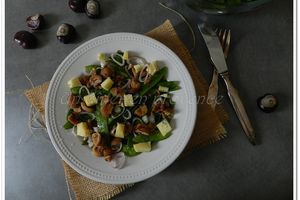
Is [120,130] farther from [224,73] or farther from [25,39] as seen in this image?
[25,39]

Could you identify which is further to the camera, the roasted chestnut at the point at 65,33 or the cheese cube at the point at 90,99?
the roasted chestnut at the point at 65,33

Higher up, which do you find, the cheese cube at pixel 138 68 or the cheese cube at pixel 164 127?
the cheese cube at pixel 138 68

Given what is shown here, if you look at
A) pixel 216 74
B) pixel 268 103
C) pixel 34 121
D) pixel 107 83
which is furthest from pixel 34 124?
pixel 268 103

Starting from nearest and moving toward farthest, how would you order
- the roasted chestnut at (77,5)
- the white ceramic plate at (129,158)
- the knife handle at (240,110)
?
the white ceramic plate at (129,158), the knife handle at (240,110), the roasted chestnut at (77,5)

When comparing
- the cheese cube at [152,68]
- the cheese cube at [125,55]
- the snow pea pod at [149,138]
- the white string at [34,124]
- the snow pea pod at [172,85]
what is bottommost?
the white string at [34,124]

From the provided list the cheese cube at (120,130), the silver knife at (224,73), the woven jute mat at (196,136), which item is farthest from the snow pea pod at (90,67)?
the silver knife at (224,73)

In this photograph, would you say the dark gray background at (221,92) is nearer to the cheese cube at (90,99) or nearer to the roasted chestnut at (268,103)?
the roasted chestnut at (268,103)

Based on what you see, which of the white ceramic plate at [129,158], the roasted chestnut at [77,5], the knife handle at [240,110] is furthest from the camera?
the roasted chestnut at [77,5]
